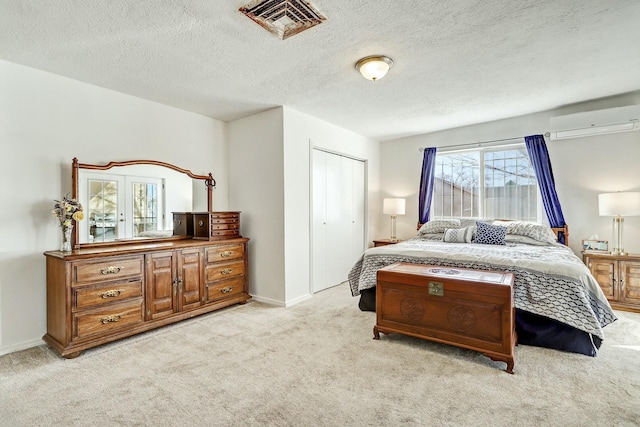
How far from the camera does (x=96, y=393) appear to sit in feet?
6.59

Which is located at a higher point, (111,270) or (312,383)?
(111,270)

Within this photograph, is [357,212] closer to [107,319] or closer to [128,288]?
[128,288]

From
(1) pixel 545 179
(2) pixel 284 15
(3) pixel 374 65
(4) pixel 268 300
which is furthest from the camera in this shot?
(1) pixel 545 179

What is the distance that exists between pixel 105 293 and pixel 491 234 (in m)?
4.13

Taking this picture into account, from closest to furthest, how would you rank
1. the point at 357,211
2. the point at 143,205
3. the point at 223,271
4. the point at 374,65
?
the point at 374,65 → the point at 143,205 → the point at 223,271 → the point at 357,211

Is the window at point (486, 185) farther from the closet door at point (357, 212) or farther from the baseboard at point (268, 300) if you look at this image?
the baseboard at point (268, 300)

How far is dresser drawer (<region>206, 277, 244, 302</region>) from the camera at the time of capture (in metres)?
→ 3.53

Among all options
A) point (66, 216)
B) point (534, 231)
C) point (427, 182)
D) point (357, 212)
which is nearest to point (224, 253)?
point (66, 216)

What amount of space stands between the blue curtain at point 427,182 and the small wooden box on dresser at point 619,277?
2.14 m

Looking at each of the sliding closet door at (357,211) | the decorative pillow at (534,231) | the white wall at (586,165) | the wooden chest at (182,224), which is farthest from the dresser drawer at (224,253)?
the white wall at (586,165)

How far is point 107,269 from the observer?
271 centimetres

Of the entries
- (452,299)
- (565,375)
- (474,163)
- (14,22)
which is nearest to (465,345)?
(452,299)

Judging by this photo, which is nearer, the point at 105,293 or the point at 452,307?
the point at 452,307

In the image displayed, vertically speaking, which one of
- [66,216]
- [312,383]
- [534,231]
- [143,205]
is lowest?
[312,383]
